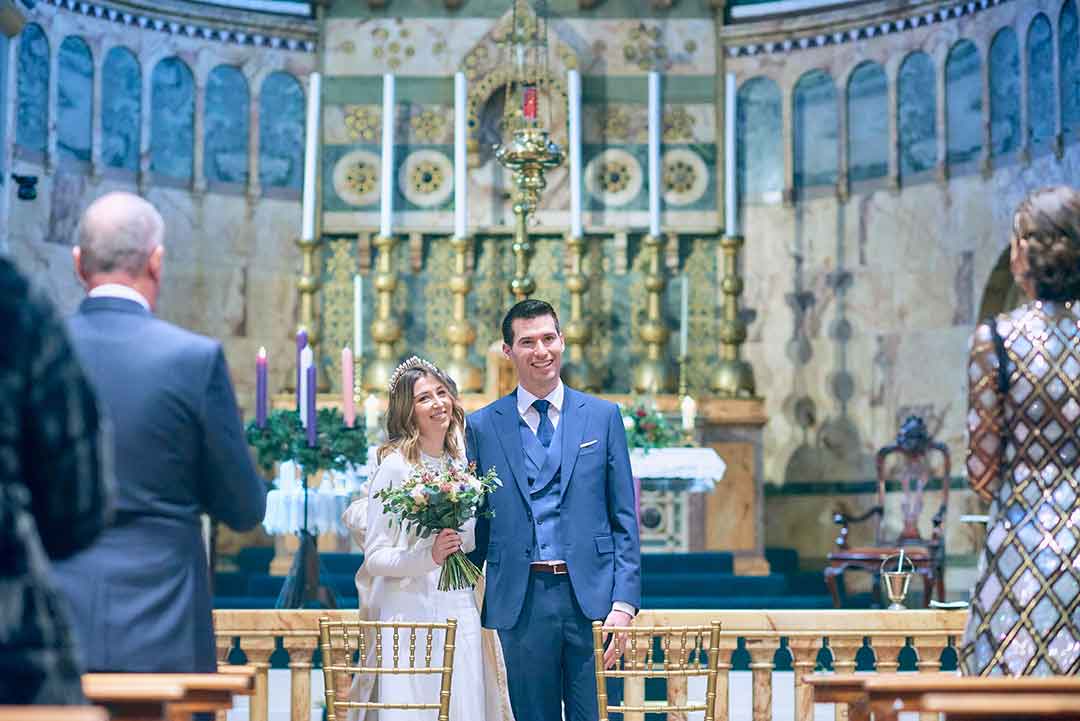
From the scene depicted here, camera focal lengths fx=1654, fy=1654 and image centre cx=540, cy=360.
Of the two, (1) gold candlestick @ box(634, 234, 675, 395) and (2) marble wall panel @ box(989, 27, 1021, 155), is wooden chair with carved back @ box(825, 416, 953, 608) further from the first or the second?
(2) marble wall panel @ box(989, 27, 1021, 155)

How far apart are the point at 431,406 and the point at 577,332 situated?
6988 millimetres

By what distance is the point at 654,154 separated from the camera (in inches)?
467

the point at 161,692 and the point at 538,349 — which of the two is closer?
the point at 161,692

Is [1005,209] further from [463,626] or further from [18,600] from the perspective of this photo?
[18,600]

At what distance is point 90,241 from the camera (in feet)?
10.1

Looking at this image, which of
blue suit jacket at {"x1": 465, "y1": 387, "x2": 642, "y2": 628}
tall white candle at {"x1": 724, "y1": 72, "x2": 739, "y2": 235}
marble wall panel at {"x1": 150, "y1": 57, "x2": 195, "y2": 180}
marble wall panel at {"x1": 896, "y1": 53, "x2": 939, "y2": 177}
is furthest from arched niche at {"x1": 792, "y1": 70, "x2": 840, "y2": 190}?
blue suit jacket at {"x1": 465, "y1": 387, "x2": 642, "y2": 628}

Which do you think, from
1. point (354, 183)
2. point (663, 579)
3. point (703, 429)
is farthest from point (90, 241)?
point (354, 183)

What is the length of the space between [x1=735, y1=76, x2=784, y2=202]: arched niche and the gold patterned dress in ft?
29.8

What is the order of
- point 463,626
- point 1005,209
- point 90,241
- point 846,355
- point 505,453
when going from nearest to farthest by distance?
point 90,241 < point 505,453 < point 463,626 < point 1005,209 < point 846,355

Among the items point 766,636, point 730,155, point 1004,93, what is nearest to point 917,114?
point 1004,93

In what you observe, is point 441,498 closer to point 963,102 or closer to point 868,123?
point 963,102

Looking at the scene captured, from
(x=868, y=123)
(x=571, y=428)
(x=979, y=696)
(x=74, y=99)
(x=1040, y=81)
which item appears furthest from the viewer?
(x=868, y=123)

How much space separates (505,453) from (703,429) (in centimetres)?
684

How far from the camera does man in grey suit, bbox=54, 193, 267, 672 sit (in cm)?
300
